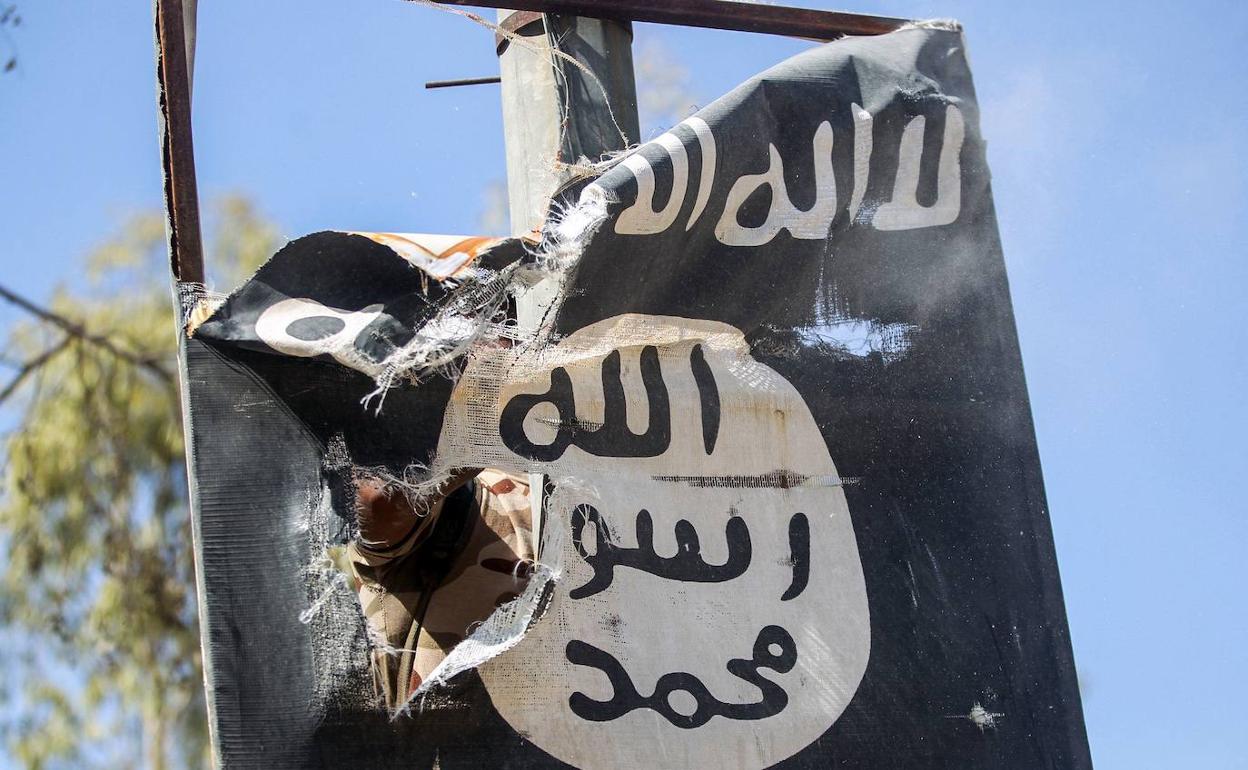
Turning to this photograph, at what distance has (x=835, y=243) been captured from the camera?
1.71m

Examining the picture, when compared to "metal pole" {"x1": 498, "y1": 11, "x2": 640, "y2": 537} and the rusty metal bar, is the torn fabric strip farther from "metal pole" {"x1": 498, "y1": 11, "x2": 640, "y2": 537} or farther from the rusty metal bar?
"metal pole" {"x1": 498, "y1": 11, "x2": 640, "y2": 537}

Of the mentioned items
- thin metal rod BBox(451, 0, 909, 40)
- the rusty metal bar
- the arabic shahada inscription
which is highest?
thin metal rod BBox(451, 0, 909, 40)

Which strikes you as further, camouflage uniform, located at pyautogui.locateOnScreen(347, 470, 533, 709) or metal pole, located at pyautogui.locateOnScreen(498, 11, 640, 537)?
camouflage uniform, located at pyautogui.locateOnScreen(347, 470, 533, 709)

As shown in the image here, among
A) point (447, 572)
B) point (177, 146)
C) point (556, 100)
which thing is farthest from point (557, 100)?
point (447, 572)

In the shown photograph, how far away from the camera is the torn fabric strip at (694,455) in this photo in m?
1.35

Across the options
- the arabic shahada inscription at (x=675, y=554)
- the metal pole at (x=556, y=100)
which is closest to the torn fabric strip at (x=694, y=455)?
the arabic shahada inscription at (x=675, y=554)

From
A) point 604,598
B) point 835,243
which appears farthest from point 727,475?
point 835,243

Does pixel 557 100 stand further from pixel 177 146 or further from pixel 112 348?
pixel 112 348

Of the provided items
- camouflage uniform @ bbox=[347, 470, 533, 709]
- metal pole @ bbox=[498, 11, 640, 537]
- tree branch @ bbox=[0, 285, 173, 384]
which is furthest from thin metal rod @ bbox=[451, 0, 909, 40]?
tree branch @ bbox=[0, 285, 173, 384]

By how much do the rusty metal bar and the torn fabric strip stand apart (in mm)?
111

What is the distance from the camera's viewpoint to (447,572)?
2.11m

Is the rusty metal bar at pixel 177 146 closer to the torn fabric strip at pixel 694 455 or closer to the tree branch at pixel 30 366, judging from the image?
the torn fabric strip at pixel 694 455

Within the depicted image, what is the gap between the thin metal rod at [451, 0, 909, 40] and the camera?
1.79 metres

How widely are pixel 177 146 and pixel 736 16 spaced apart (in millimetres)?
809
